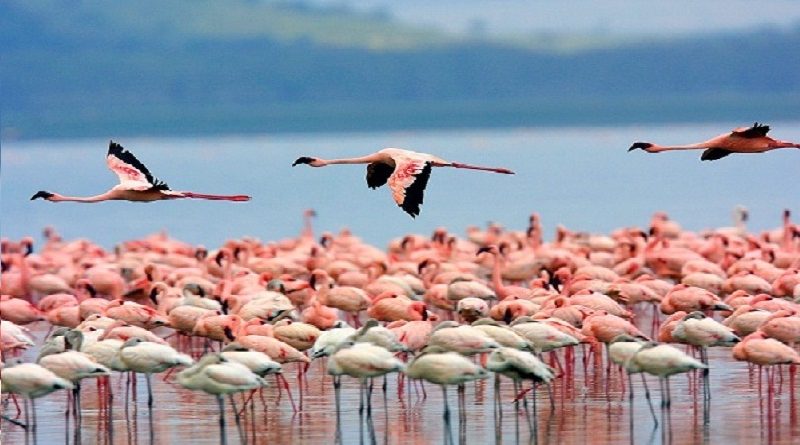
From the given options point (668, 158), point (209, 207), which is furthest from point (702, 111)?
point (209, 207)

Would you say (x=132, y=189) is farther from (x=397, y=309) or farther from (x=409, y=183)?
(x=409, y=183)

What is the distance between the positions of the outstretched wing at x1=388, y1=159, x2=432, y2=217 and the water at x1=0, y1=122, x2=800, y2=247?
2227 cm

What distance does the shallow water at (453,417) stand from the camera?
12336 millimetres

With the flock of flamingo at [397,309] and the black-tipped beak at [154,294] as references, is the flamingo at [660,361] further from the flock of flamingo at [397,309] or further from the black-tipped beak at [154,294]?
the black-tipped beak at [154,294]

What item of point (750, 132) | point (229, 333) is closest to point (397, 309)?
point (229, 333)

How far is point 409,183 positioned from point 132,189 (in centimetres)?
256

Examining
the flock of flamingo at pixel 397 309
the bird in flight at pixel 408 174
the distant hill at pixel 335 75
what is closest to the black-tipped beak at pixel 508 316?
the flock of flamingo at pixel 397 309

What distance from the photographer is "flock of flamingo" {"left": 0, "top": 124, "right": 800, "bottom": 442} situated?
40.3 ft

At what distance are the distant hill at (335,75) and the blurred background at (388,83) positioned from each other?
0.16 meters

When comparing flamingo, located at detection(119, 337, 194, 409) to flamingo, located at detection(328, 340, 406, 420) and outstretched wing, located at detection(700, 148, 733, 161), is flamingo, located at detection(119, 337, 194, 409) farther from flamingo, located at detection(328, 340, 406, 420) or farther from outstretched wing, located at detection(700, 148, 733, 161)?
outstretched wing, located at detection(700, 148, 733, 161)

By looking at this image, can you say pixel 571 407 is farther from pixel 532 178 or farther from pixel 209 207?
pixel 532 178

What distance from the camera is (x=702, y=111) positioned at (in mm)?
117125

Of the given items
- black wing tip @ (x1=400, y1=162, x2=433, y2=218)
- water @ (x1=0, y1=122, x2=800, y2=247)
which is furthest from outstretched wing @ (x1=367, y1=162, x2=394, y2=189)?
water @ (x1=0, y1=122, x2=800, y2=247)

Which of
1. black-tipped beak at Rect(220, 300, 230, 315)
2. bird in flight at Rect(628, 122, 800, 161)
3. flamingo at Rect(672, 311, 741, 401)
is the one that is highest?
bird in flight at Rect(628, 122, 800, 161)
